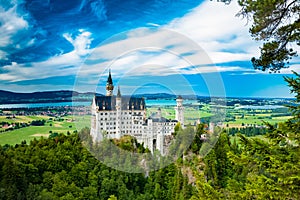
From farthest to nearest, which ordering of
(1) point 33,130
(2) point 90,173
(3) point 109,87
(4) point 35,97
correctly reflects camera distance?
(4) point 35,97
(1) point 33,130
(3) point 109,87
(2) point 90,173

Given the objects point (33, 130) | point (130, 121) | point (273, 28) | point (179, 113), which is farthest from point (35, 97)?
point (273, 28)

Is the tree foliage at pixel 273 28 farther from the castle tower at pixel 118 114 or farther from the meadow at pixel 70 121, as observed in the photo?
the castle tower at pixel 118 114

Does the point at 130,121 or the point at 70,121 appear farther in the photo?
the point at 70,121

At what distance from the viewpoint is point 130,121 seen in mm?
21766

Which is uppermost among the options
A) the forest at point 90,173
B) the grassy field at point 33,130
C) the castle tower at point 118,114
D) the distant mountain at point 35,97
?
the distant mountain at point 35,97

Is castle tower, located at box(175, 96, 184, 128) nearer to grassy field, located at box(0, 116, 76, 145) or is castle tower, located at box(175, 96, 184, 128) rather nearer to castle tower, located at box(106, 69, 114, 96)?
castle tower, located at box(106, 69, 114, 96)

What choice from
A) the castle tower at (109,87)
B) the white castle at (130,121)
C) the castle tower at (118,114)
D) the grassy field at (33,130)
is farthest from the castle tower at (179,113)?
the grassy field at (33,130)

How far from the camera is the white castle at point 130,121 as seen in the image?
2100 cm

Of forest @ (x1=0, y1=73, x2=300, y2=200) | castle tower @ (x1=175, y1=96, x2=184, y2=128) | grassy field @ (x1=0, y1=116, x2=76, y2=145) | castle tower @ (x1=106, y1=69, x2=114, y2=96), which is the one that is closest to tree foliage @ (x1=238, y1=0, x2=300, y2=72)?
forest @ (x1=0, y1=73, x2=300, y2=200)

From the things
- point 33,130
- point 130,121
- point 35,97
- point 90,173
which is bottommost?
point 90,173

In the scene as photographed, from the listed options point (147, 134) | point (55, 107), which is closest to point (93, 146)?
point (147, 134)

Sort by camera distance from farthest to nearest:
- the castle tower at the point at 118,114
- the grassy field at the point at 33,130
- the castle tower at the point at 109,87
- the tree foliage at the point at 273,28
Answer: the grassy field at the point at 33,130 → the castle tower at the point at 109,87 → the castle tower at the point at 118,114 → the tree foliage at the point at 273,28

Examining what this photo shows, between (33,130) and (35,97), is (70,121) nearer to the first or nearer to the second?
(33,130)

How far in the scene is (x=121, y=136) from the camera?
70.0 feet
